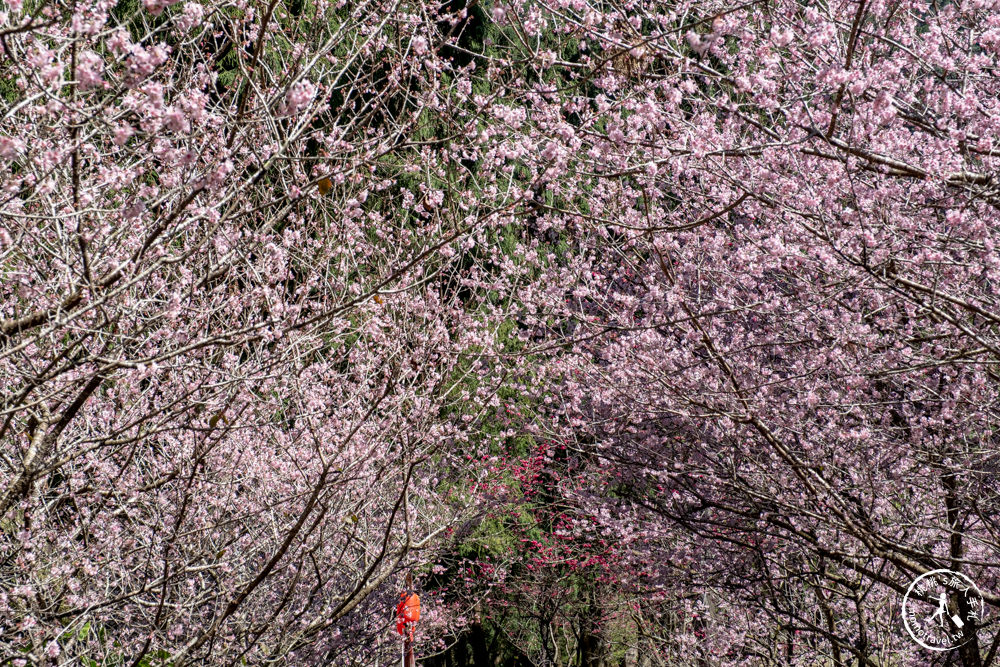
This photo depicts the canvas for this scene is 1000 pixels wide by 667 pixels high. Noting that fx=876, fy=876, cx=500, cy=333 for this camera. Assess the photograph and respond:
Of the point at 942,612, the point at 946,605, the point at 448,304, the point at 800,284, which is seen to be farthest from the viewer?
the point at 448,304

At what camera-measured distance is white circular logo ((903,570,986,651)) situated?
17.2ft

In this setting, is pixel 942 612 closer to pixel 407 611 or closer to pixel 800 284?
pixel 800 284

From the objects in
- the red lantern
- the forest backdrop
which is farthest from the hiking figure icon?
the red lantern

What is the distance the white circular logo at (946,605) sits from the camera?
524 centimetres

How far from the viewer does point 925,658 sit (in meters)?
7.33

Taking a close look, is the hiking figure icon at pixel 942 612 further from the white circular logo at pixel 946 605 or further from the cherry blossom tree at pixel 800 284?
the cherry blossom tree at pixel 800 284

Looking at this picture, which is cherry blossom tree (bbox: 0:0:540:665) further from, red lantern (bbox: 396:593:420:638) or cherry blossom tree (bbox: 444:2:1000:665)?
cherry blossom tree (bbox: 444:2:1000:665)

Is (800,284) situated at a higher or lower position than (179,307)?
higher

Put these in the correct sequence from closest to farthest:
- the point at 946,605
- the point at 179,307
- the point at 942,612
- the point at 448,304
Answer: the point at 179,307 < the point at 942,612 < the point at 946,605 < the point at 448,304

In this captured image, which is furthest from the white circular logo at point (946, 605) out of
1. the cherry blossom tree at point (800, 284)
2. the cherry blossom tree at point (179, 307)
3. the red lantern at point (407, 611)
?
the cherry blossom tree at point (179, 307)

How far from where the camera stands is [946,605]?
18.7ft

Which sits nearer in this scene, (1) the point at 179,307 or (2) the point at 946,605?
(1) the point at 179,307

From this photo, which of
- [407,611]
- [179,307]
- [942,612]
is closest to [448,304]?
[407,611]

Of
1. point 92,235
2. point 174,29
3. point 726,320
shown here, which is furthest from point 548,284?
point 92,235
